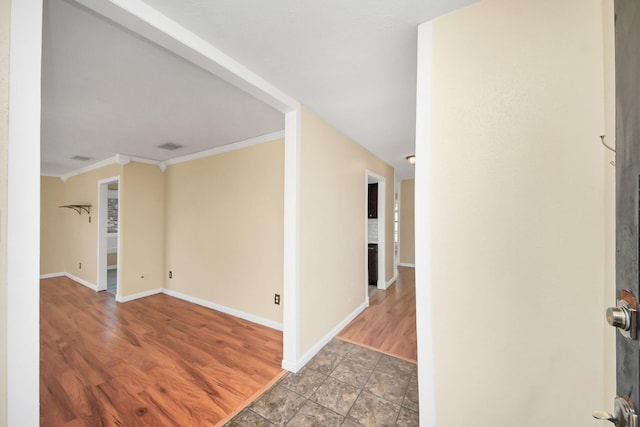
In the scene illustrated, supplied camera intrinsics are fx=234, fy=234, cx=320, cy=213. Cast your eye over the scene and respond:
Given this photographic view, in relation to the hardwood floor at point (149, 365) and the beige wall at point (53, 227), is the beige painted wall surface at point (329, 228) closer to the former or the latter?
the hardwood floor at point (149, 365)

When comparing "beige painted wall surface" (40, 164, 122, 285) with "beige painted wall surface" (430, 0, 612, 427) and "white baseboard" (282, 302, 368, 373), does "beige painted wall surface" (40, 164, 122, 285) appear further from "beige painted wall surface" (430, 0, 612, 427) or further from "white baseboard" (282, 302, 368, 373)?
"beige painted wall surface" (430, 0, 612, 427)

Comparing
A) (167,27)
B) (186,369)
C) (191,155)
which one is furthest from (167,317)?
(167,27)

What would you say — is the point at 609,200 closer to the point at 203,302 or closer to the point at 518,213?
the point at 518,213

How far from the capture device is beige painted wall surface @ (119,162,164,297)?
3.67 m

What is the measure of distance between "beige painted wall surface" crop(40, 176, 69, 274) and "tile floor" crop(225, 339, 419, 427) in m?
6.61

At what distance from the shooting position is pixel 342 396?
173 cm

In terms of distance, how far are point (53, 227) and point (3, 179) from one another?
6932mm

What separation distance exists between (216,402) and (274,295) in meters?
1.23

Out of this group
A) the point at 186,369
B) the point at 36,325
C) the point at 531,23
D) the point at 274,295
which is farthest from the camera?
the point at 274,295

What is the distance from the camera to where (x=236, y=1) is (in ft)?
3.59

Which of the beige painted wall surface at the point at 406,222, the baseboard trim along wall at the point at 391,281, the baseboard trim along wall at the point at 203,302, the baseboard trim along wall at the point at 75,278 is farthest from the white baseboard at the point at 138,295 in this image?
the beige painted wall surface at the point at 406,222

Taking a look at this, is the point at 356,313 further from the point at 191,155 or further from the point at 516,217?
the point at 191,155

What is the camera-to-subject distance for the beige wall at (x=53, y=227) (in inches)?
207

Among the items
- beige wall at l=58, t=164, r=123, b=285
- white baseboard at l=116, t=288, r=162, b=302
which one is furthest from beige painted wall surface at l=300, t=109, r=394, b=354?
beige wall at l=58, t=164, r=123, b=285
